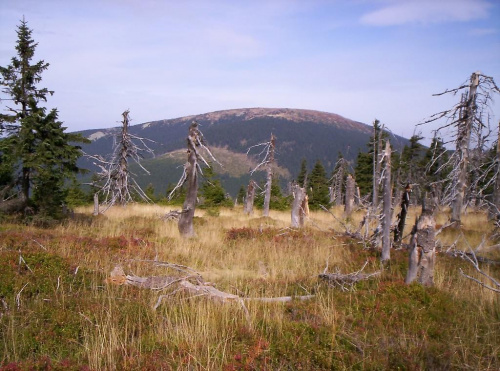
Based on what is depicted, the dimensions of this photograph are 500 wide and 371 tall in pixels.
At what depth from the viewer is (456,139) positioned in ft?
43.2

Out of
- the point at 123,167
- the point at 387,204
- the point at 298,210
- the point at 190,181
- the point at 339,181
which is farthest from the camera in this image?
the point at 339,181

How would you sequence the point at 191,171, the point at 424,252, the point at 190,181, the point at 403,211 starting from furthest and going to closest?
1. the point at 190,181
2. the point at 191,171
3. the point at 403,211
4. the point at 424,252

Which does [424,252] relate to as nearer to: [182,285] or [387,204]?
[387,204]

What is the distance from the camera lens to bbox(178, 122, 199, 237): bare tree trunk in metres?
11.2

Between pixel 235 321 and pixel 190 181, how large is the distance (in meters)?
7.54

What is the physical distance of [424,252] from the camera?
5926 mm

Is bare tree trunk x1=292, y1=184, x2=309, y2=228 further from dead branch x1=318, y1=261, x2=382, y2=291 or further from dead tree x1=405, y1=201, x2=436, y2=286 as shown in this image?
dead tree x1=405, y1=201, x2=436, y2=286

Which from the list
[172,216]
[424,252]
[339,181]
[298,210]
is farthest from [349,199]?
[339,181]

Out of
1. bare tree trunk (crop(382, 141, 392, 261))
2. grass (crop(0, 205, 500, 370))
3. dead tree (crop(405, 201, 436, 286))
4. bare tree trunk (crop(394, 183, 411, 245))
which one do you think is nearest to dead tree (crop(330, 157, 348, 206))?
bare tree trunk (crop(394, 183, 411, 245))

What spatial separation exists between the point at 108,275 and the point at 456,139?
13.4 metres

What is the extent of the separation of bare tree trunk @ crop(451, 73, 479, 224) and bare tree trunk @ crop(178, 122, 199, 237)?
31.3 ft

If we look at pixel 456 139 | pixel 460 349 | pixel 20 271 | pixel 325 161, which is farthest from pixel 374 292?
pixel 325 161

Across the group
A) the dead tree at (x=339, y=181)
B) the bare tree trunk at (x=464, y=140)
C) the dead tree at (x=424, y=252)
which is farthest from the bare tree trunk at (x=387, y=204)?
the dead tree at (x=339, y=181)

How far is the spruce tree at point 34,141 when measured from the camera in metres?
10.7
